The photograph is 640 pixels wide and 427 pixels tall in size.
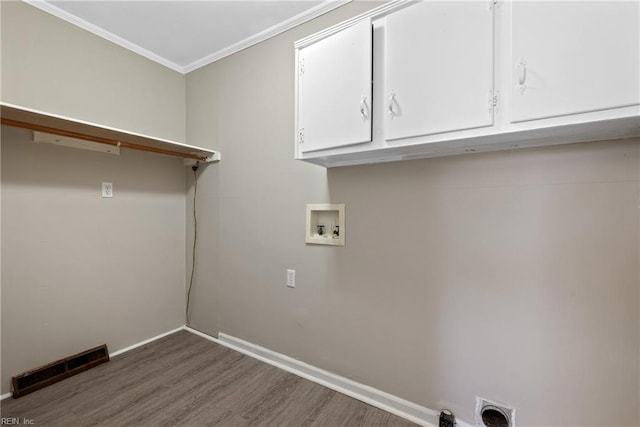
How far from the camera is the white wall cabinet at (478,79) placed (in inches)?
36.1

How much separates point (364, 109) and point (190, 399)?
1.98m

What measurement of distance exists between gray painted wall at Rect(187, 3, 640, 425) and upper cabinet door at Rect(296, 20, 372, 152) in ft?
1.11

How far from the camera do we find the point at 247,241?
2.23 meters

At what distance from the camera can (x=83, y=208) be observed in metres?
2.02

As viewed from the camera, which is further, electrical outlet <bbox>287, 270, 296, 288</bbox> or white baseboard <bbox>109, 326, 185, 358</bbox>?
white baseboard <bbox>109, 326, 185, 358</bbox>

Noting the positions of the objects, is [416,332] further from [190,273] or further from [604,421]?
[190,273]

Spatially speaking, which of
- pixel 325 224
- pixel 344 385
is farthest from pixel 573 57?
pixel 344 385

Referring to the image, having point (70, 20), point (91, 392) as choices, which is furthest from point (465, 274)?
point (70, 20)

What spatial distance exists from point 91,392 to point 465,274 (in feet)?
7.74

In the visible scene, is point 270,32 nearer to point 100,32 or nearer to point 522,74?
point 100,32

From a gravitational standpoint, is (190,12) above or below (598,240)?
above

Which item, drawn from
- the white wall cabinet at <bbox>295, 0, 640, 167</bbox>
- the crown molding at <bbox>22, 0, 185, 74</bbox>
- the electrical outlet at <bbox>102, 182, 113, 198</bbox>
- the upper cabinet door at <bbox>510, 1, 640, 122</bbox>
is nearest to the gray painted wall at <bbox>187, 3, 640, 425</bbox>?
the white wall cabinet at <bbox>295, 0, 640, 167</bbox>

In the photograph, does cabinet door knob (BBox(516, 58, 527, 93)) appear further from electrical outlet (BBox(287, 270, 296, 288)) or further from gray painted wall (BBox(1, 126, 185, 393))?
gray painted wall (BBox(1, 126, 185, 393))

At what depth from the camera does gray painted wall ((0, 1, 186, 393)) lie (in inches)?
67.9
